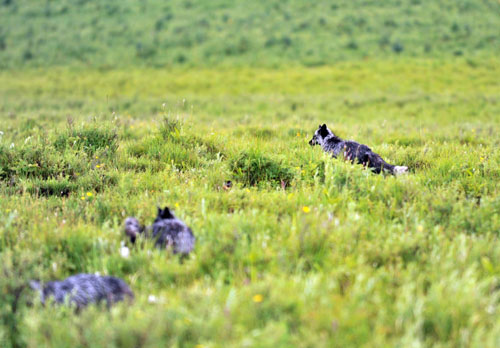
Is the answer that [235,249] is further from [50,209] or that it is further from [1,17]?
[1,17]

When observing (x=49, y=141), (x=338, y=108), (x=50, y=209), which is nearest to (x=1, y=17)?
(x=338, y=108)

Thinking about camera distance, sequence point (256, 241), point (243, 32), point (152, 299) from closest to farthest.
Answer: point (152, 299), point (256, 241), point (243, 32)

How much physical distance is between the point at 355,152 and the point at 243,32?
72.1 feet

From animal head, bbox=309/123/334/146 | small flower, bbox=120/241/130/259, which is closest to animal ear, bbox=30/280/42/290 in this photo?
small flower, bbox=120/241/130/259

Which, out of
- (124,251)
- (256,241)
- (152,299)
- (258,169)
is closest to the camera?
(152,299)

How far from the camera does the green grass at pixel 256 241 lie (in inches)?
92.4

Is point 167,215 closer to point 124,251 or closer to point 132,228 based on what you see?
point 132,228

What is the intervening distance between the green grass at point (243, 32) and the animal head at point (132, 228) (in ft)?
65.6

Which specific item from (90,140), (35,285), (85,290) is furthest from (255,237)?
(90,140)

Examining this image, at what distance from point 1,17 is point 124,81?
56.1 feet

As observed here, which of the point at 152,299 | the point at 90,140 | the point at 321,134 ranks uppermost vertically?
the point at 321,134

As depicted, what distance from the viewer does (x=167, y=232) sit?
11.3ft

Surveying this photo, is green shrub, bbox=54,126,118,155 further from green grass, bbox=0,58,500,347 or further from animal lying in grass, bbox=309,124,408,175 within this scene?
animal lying in grass, bbox=309,124,408,175

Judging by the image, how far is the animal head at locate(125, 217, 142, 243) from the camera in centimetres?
354
